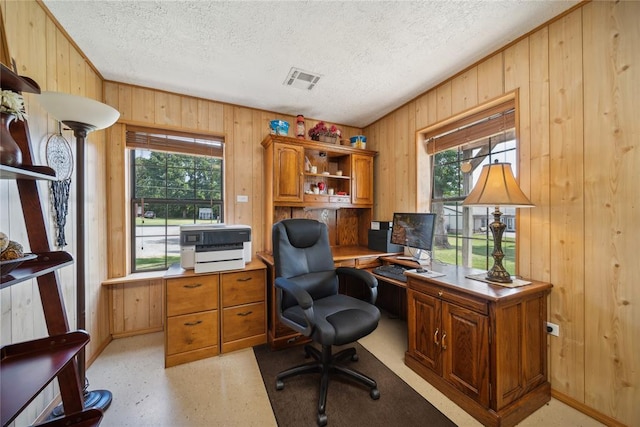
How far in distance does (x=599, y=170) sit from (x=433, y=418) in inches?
71.7

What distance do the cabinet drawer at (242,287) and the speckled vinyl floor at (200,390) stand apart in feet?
1.53

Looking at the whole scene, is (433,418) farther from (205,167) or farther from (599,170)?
(205,167)

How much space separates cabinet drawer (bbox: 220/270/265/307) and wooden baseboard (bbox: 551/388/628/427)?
7.55 feet

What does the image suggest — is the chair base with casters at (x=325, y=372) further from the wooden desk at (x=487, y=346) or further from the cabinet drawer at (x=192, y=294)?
the cabinet drawer at (x=192, y=294)

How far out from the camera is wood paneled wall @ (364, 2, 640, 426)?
135cm

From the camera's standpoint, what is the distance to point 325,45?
188cm

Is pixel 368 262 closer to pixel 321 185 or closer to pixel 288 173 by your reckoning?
pixel 321 185

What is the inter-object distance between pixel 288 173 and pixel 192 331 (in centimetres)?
178

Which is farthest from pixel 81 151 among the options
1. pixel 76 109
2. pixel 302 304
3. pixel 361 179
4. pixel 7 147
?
pixel 361 179

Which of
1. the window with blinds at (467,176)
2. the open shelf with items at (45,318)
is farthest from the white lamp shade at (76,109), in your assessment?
the window with blinds at (467,176)

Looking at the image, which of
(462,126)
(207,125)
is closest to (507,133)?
(462,126)

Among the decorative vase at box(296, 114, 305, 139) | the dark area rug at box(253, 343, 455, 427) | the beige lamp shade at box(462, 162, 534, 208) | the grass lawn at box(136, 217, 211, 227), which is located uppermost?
the decorative vase at box(296, 114, 305, 139)

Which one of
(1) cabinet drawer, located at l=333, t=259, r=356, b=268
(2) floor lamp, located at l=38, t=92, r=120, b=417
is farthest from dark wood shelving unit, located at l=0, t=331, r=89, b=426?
(1) cabinet drawer, located at l=333, t=259, r=356, b=268

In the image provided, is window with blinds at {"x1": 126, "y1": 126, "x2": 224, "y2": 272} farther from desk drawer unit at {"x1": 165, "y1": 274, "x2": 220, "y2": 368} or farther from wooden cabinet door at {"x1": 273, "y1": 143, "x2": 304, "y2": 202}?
desk drawer unit at {"x1": 165, "y1": 274, "x2": 220, "y2": 368}
